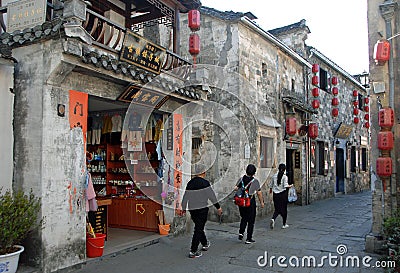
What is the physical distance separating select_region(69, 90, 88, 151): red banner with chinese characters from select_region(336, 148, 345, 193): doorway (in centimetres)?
1626

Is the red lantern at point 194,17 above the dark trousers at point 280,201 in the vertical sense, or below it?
above

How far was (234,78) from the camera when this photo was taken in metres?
10.9

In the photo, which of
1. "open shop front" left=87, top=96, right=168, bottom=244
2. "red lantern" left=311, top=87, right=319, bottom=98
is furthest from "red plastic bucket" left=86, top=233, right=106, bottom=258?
"red lantern" left=311, top=87, right=319, bottom=98

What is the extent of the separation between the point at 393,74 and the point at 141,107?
17.2ft

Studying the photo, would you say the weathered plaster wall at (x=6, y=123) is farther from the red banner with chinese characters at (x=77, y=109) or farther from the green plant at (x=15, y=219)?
the red banner with chinese characters at (x=77, y=109)

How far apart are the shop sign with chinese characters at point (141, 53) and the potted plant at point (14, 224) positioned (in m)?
2.94

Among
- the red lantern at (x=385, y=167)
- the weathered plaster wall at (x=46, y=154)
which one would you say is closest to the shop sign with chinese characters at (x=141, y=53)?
the weathered plaster wall at (x=46, y=154)

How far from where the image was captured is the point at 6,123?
18.3 ft

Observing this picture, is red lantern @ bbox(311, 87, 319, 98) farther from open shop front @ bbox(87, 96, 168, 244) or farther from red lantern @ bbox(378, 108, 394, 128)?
open shop front @ bbox(87, 96, 168, 244)

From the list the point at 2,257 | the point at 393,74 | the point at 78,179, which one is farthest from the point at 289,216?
the point at 2,257

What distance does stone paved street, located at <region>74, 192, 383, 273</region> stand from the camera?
20.2 feet

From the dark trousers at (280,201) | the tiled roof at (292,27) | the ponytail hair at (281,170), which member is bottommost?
the dark trousers at (280,201)

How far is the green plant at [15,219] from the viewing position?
468cm

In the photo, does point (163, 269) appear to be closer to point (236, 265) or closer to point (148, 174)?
point (236, 265)
